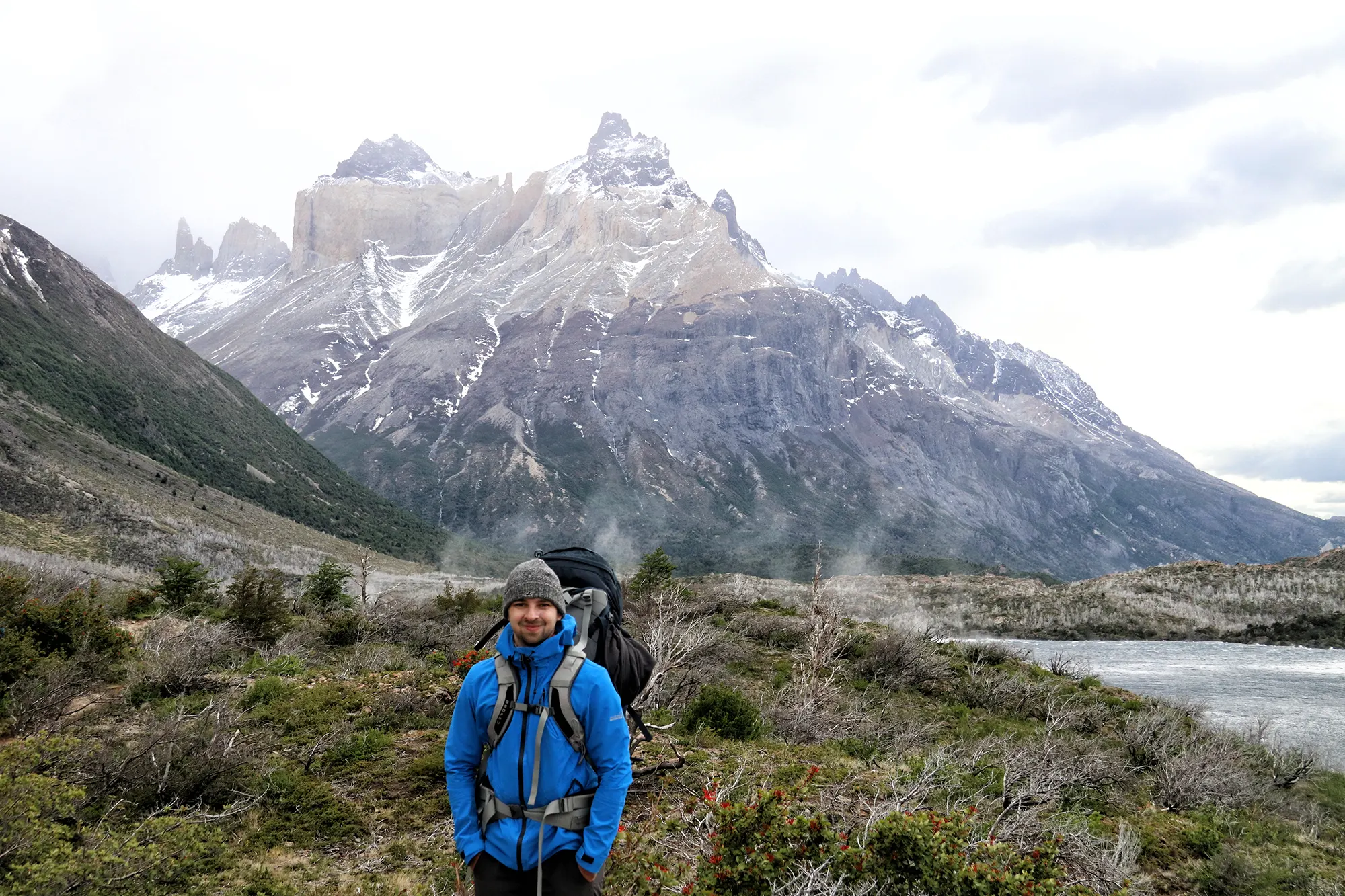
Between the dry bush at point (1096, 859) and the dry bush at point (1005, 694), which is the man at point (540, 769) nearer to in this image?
the dry bush at point (1096, 859)

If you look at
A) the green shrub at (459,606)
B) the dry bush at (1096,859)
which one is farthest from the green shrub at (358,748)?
the green shrub at (459,606)

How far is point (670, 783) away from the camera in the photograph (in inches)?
256

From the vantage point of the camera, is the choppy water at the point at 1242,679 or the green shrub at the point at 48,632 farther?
the choppy water at the point at 1242,679

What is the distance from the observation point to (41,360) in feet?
183

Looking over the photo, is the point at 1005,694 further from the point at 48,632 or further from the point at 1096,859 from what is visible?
the point at 48,632

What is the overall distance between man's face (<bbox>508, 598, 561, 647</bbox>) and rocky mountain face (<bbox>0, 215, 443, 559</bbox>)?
50.1 metres

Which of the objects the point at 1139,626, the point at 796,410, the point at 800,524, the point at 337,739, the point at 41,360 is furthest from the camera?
the point at 796,410

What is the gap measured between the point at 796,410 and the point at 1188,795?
193368 mm

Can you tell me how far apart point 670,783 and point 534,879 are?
3745 millimetres

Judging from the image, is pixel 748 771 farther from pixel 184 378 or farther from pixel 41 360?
pixel 184 378

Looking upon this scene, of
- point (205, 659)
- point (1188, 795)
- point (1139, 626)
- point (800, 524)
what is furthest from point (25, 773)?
point (800, 524)

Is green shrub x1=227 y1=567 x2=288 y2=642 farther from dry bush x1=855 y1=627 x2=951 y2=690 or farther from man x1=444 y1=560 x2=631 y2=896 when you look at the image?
dry bush x1=855 y1=627 x2=951 y2=690

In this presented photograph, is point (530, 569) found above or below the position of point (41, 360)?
below

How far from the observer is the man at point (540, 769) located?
9.94ft
